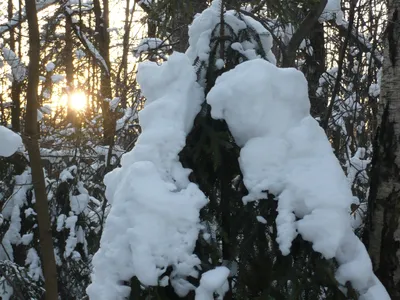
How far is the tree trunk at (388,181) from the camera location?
2186mm

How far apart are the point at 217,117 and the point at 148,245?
568 mm

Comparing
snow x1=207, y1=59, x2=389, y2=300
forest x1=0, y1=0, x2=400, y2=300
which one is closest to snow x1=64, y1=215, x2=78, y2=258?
forest x1=0, y1=0, x2=400, y2=300

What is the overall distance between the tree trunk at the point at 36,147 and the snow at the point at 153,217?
7.50 ft

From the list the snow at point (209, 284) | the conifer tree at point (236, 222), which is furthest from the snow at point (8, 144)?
the snow at point (209, 284)

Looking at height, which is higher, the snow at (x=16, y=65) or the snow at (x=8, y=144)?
the snow at (x=16, y=65)

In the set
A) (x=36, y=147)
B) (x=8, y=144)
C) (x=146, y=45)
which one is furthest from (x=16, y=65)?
(x=8, y=144)

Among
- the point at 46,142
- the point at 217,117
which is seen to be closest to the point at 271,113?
the point at 217,117

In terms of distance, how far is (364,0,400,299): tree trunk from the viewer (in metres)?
2.19

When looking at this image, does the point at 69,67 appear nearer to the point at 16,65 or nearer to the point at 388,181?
the point at 16,65

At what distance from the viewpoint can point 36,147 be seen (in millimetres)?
4027

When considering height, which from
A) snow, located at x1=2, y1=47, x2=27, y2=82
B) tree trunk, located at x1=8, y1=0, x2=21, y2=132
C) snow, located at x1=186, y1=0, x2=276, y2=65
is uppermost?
tree trunk, located at x1=8, y1=0, x2=21, y2=132

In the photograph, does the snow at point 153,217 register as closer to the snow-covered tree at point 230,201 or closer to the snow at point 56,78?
the snow-covered tree at point 230,201

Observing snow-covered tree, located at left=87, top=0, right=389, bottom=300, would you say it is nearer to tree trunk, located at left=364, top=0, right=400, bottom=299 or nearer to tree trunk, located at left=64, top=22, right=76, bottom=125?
tree trunk, located at left=364, top=0, right=400, bottom=299

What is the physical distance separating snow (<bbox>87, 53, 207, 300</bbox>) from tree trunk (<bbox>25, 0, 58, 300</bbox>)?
90.0 inches
